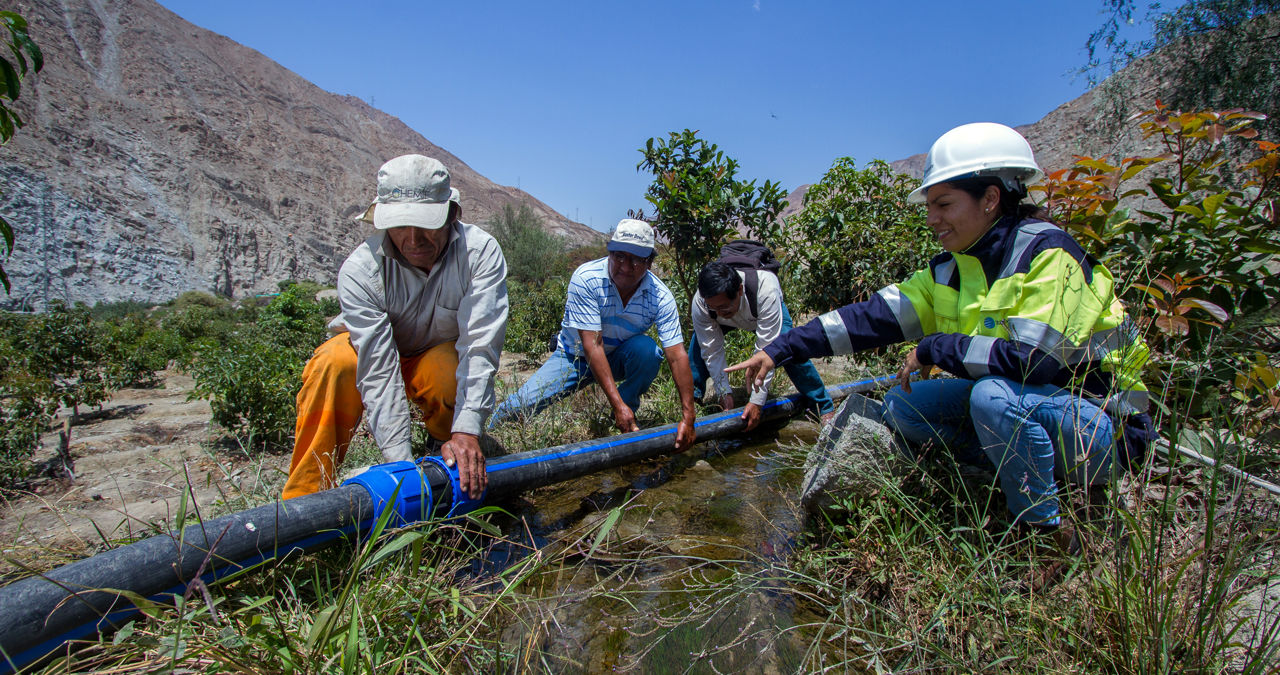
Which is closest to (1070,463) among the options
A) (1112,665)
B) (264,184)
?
(1112,665)

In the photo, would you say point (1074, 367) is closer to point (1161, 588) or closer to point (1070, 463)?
point (1070, 463)

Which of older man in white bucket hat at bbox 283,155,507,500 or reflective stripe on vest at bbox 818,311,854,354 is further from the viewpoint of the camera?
reflective stripe on vest at bbox 818,311,854,354

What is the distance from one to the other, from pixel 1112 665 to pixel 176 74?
44370 millimetres

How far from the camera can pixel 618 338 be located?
3895 mm

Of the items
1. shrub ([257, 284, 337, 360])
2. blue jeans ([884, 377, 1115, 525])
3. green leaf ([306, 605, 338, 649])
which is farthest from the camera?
shrub ([257, 284, 337, 360])

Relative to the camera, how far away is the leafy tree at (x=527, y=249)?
22.1 metres

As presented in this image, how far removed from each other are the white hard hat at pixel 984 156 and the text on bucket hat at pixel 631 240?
1.76m

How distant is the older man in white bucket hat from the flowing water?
A: 0.49 meters

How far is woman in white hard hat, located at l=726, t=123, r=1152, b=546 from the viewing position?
5.87 ft

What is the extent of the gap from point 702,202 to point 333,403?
3574mm

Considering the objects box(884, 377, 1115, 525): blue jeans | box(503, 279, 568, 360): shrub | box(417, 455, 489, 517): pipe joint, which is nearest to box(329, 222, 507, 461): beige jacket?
box(417, 455, 489, 517): pipe joint

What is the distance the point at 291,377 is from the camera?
434cm

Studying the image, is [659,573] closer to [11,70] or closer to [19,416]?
[11,70]

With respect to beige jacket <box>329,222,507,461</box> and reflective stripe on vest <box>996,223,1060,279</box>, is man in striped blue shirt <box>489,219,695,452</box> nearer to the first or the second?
beige jacket <box>329,222,507,461</box>
